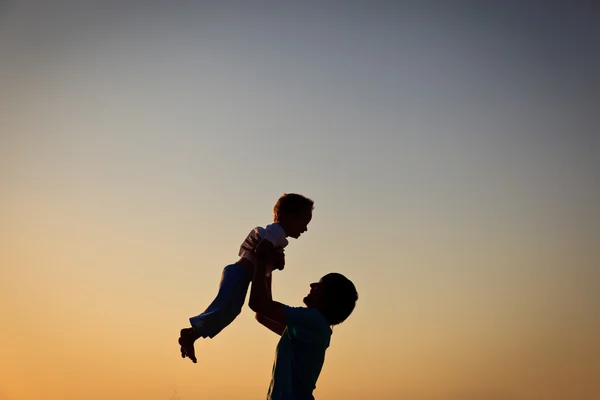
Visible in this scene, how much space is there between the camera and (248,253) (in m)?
8.02

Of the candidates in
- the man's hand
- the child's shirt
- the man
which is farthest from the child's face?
the man

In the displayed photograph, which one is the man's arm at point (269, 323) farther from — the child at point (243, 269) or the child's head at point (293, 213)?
the child's head at point (293, 213)

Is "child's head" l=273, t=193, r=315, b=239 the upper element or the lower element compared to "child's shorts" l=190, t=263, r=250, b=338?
upper

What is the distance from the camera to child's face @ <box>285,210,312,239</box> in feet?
26.2

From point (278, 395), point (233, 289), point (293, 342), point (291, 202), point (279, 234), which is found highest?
point (291, 202)

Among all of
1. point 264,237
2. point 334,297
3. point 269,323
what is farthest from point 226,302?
point 334,297

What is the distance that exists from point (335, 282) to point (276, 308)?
708mm

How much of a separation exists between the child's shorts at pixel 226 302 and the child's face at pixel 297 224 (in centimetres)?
74

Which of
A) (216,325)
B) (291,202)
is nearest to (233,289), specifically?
(216,325)

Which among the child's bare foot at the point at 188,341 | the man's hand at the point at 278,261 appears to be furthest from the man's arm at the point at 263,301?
the child's bare foot at the point at 188,341

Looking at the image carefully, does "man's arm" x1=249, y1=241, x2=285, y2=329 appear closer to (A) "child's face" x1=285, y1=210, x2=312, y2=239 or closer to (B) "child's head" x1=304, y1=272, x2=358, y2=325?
(B) "child's head" x1=304, y1=272, x2=358, y2=325

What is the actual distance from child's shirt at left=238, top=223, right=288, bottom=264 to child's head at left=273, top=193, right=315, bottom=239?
0.63 ft

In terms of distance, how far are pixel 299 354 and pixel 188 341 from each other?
1.67 m

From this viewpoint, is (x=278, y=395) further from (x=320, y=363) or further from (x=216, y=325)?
(x=216, y=325)
